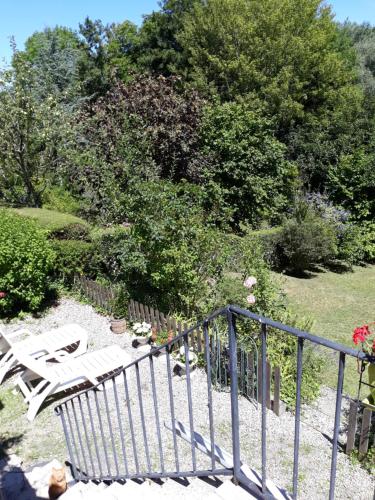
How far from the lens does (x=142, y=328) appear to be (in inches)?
271

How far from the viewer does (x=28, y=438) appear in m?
4.62

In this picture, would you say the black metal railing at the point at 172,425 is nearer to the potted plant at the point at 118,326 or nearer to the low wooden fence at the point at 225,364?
the low wooden fence at the point at 225,364

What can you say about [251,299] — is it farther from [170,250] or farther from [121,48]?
[121,48]

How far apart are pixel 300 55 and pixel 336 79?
242cm

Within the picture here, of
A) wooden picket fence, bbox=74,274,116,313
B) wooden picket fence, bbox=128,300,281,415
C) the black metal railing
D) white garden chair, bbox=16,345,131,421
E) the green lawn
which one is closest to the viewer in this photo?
the black metal railing

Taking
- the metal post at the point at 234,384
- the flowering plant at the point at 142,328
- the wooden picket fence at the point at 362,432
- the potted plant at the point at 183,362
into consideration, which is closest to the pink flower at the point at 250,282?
the potted plant at the point at 183,362

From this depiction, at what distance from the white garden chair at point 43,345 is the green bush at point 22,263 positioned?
135 centimetres

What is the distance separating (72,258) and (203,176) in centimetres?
595

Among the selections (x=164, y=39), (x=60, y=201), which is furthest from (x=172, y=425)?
(x=164, y=39)

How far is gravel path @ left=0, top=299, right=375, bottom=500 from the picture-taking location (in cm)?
375

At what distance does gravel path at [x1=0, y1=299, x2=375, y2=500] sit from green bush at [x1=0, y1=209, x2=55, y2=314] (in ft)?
7.45

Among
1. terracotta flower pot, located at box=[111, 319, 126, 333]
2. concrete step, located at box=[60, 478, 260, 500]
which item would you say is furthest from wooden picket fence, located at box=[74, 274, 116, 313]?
concrete step, located at box=[60, 478, 260, 500]

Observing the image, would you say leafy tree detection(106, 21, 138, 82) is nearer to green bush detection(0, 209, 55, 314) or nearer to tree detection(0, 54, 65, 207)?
tree detection(0, 54, 65, 207)

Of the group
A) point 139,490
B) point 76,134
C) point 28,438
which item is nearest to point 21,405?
point 28,438
